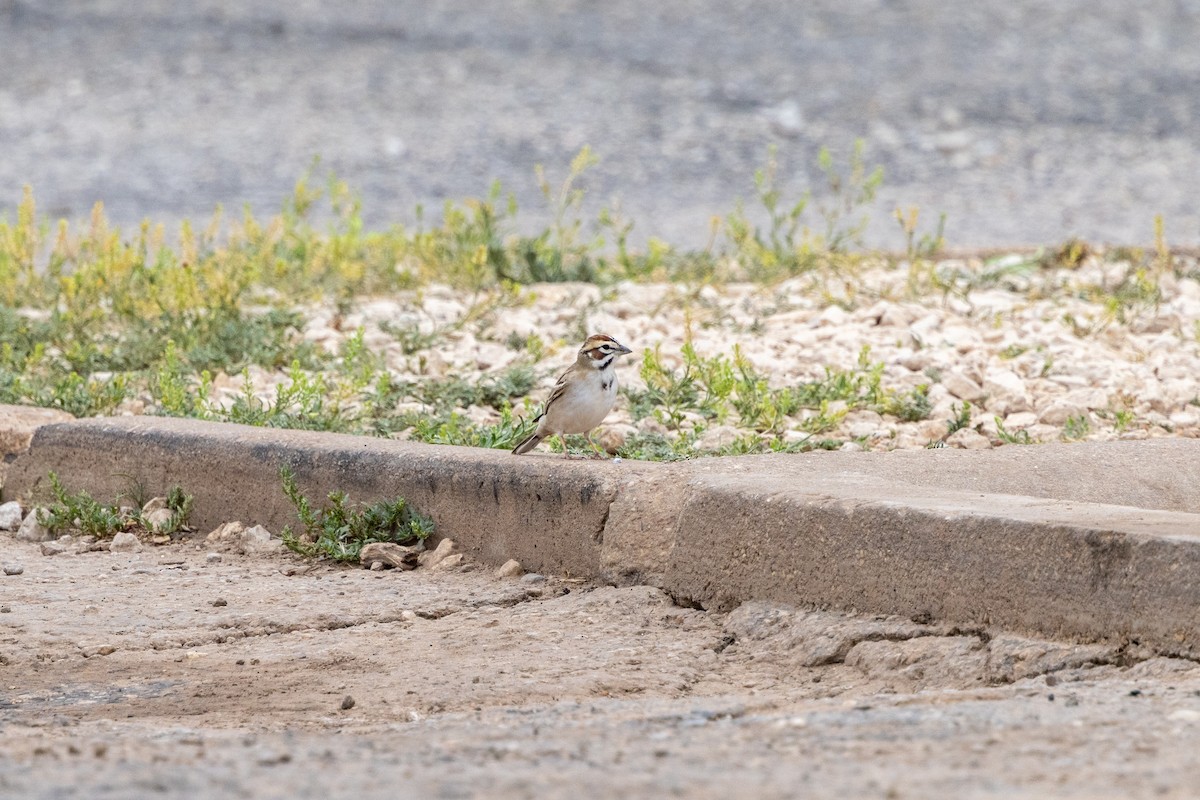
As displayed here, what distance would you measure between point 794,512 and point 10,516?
2991 mm

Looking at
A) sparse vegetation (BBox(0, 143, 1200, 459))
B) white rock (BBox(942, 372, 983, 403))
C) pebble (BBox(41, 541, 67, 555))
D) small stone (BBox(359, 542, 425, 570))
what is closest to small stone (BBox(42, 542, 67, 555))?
pebble (BBox(41, 541, 67, 555))

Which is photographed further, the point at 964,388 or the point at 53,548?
the point at 964,388

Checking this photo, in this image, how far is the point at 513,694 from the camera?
11.4 ft

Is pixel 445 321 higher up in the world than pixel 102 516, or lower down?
higher up

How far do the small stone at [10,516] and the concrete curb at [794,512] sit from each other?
0.39 feet

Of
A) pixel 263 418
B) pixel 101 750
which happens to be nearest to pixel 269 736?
pixel 101 750

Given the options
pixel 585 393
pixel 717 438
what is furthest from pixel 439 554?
pixel 717 438

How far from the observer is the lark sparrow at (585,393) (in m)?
4.73

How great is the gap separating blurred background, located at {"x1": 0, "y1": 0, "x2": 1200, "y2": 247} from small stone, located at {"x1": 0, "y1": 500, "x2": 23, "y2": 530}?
6.19 meters

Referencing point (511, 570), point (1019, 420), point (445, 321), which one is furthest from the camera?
point (445, 321)

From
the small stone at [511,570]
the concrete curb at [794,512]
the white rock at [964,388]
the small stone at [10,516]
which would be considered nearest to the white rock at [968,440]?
the white rock at [964,388]

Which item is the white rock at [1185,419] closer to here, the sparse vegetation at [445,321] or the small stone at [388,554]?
the sparse vegetation at [445,321]

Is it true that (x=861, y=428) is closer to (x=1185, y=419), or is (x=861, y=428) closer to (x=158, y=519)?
(x=1185, y=419)

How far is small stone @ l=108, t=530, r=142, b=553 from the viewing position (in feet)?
17.1
